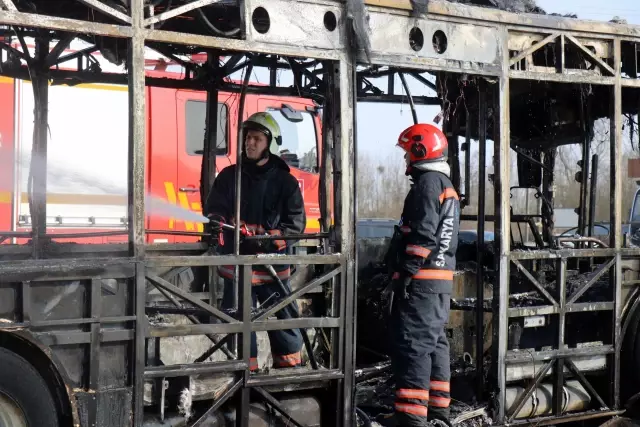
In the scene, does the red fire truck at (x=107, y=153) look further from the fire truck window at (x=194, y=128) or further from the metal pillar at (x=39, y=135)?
the metal pillar at (x=39, y=135)

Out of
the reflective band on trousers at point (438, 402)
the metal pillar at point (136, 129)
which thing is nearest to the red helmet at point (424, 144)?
the reflective band on trousers at point (438, 402)

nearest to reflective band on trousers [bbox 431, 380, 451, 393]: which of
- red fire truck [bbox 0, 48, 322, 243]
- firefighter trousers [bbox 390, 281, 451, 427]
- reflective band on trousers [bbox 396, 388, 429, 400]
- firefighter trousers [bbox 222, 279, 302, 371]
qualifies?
firefighter trousers [bbox 390, 281, 451, 427]

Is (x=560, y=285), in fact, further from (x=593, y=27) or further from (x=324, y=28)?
(x=324, y=28)

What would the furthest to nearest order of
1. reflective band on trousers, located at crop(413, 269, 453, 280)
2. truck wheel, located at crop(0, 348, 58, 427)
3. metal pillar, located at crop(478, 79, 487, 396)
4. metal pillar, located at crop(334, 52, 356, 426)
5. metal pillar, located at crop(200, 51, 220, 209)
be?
metal pillar, located at crop(200, 51, 220, 209) < metal pillar, located at crop(478, 79, 487, 396) < reflective band on trousers, located at crop(413, 269, 453, 280) < metal pillar, located at crop(334, 52, 356, 426) < truck wheel, located at crop(0, 348, 58, 427)

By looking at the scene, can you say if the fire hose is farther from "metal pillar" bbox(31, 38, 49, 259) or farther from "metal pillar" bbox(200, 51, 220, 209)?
"metal pillar" bbox(31, 38, 49, 259)

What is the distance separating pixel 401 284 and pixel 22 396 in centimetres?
263

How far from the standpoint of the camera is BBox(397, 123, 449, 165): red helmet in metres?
5.57

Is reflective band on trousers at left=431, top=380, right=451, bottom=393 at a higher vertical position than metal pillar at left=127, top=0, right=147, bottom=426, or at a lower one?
lower

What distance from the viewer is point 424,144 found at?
5.58 metres

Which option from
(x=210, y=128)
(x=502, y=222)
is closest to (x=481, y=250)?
(x=502, y=222)

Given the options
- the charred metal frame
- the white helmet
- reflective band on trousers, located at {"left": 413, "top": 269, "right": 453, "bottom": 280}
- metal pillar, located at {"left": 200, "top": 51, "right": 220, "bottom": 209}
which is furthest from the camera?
metal pillar, located at {"left": 200, "top": 51, "right": 220, "bottom": 209}

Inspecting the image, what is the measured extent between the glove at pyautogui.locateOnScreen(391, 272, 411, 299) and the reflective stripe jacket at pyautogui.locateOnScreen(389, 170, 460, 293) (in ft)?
0.08

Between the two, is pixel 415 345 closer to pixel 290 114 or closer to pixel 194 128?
pixel 290 114

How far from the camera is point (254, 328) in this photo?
4.89m
